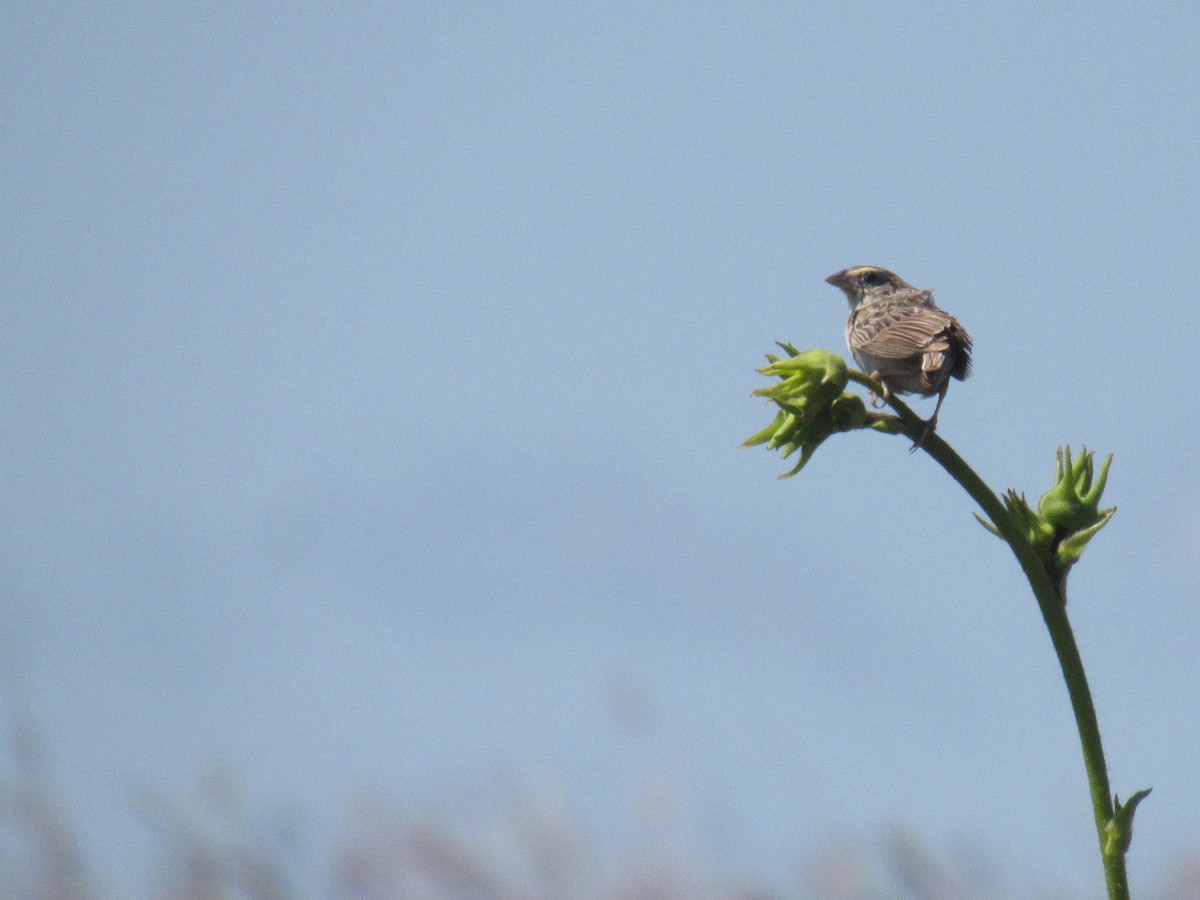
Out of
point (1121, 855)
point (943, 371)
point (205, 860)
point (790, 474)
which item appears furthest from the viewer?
point (205, 860)

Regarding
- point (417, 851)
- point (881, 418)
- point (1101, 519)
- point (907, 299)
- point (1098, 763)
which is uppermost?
point (907, 299)

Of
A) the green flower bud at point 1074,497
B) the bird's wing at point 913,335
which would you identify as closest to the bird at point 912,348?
the bird's wing at point 913,335

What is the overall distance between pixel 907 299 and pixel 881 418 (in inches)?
160

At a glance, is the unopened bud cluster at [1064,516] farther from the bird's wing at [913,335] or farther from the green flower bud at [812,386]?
the bird's wing at [913,335]

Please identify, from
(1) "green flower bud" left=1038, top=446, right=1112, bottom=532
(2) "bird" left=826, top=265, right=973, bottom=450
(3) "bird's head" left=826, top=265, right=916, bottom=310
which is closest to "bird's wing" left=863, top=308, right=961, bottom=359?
(2) "bird" left=826, top=265, right=973, bottom=450

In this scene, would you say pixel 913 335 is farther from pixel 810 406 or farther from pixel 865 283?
pixel 865 283

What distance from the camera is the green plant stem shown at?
8.54ft

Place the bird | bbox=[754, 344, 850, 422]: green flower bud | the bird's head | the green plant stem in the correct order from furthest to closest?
the bird's head < the bird < bbox=[754, 344, 850, 422]: green flower bud < the green plant stem

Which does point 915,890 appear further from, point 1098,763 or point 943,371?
point 1098,763

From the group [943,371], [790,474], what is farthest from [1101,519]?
[943,371]

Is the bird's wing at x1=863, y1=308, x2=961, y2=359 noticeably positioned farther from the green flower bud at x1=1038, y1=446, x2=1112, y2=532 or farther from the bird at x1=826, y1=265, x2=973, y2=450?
the green flower bud at x1=1038, y1=446, x2=1112, y2=532

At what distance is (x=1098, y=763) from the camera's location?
2.65 metres

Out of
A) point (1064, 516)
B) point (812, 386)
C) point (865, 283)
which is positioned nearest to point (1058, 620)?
point (1064, 516)

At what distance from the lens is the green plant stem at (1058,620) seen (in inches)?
103
